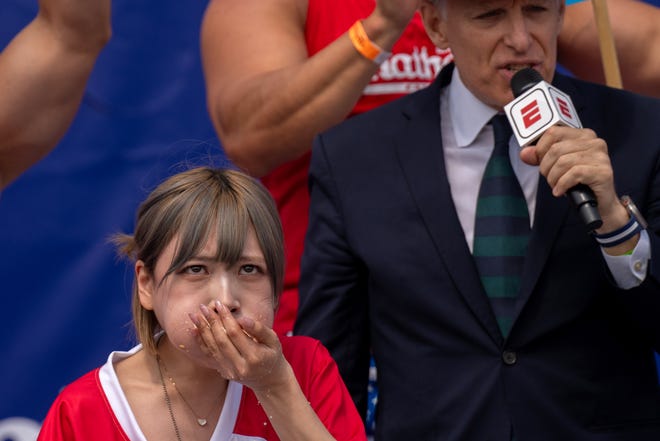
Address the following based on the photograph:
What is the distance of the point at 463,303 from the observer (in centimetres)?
269

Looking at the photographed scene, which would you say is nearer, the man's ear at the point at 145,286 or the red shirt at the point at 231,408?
the red shirt at the point at 231,408

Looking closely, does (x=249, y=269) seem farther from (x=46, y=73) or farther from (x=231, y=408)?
(x=46, y=73)

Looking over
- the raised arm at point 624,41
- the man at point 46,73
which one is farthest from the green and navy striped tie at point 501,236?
the man at point 46,73

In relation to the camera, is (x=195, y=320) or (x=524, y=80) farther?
(x=524, y=80)

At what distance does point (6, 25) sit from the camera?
3750 mm

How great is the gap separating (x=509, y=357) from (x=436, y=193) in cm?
39

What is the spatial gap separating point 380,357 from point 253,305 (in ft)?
2.01

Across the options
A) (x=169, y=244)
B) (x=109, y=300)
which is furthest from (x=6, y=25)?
(x=169, y=244)

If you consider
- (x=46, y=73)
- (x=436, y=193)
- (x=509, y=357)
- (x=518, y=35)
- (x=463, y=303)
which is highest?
(x=46, y=73)

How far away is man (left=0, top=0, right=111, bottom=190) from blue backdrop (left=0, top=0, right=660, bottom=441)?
2.50 feet

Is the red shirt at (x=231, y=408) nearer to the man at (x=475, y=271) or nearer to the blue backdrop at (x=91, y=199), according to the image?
the man at (x=475, y=271)

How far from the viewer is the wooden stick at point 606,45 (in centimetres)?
313

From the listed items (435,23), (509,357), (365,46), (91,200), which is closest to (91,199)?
(91,200)

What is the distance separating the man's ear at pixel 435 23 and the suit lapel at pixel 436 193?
0.27 ft
